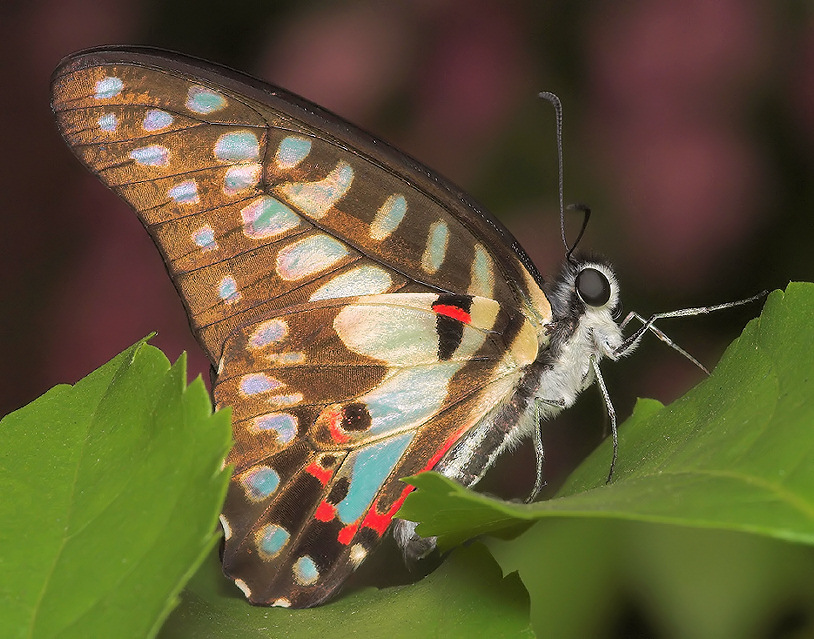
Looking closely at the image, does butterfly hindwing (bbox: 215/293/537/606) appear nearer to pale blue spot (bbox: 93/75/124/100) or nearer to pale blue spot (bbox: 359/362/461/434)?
pale blue spot (bbox: 359/362/461/434)

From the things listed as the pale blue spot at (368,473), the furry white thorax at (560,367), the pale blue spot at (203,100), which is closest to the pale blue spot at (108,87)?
the pale blue spot at (203,100)

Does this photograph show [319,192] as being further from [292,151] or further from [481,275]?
[481,275]

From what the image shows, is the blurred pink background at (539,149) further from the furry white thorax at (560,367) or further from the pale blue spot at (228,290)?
the pale blue spot at (228,290)

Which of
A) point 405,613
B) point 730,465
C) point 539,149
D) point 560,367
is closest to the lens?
point 730,465

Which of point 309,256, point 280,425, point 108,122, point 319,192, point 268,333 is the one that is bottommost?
point 280,425

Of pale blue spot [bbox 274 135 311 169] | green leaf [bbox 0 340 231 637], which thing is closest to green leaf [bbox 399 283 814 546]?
green leaf [bbox 0 340 231 637]

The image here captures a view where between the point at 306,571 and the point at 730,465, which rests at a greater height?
the point at 730,465

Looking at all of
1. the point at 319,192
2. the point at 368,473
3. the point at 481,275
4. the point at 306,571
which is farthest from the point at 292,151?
the point at 306,571

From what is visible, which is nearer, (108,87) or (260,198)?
(108,87)
